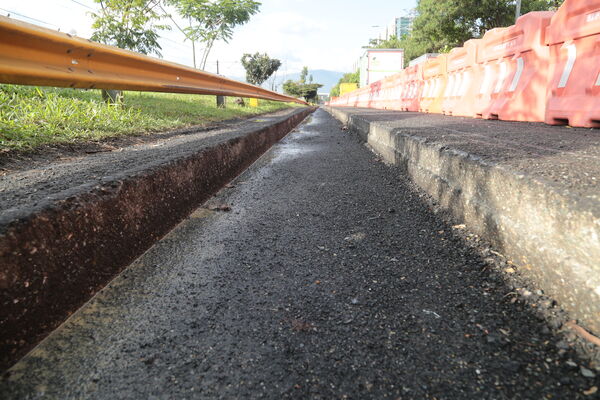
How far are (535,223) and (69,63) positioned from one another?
2.42m

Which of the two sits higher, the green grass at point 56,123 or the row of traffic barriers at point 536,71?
the row of traffic barriers at point 536,71

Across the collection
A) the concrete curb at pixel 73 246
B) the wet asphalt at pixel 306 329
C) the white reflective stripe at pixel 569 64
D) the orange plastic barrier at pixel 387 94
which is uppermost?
the orange plastic barrier at pixel 387 94

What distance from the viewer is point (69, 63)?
1995mm

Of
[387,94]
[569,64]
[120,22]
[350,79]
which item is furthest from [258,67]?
[350,79]

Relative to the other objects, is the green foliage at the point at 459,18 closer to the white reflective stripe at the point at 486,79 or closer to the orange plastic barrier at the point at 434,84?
the orange plastic barrier at the point at 434,84

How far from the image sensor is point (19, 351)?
0.90 meters

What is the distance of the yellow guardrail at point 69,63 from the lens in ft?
5.25

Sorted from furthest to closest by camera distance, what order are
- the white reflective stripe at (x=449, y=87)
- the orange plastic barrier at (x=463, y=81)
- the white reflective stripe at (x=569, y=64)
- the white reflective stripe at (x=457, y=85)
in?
the white reflective stripe at (x=449, y=87) < the white reflective stripe at (x=457, y=85) < the orange plastic barrier at (x=463, y=81) < the white reflective stripe at (x=569, y=64)

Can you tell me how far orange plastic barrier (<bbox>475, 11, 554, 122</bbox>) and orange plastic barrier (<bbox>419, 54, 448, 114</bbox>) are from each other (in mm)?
2246

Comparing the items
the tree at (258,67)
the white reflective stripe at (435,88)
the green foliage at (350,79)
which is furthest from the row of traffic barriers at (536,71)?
the green foliage at (350,79)

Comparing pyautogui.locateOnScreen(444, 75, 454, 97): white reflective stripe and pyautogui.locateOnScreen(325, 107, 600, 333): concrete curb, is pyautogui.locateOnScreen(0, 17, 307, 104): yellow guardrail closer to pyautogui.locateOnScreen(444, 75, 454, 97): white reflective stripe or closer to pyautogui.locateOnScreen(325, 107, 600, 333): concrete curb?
pyautogui.locateOnScreen(325, 107, 600, 333): concrete curb

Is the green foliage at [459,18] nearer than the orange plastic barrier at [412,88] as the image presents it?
No

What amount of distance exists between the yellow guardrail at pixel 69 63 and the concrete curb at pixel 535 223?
87.3 inches

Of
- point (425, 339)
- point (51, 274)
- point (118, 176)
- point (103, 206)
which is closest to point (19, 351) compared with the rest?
point (51, 274)
